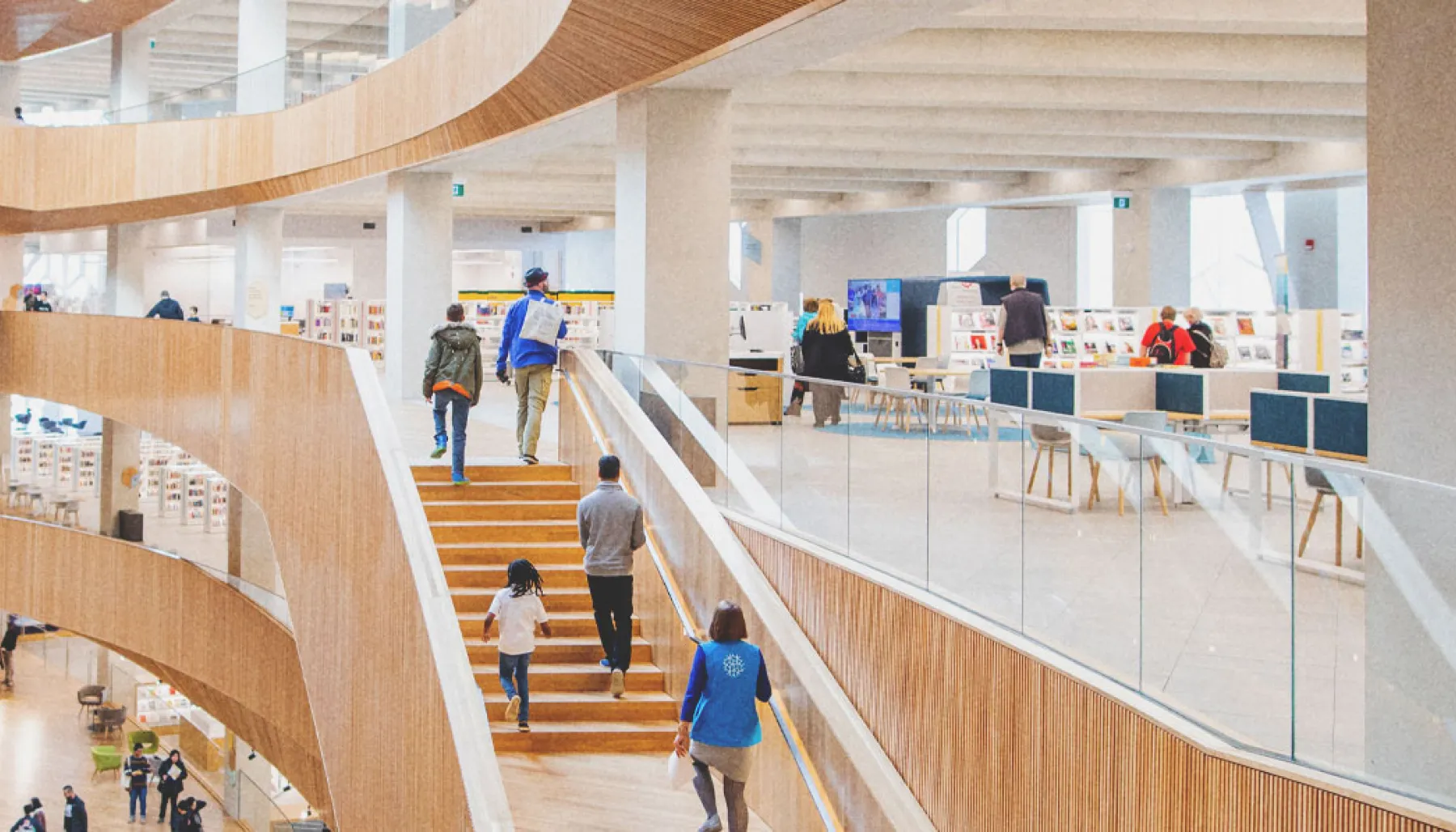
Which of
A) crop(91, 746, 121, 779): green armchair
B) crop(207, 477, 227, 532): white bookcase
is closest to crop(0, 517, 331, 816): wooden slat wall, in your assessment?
crop(207, 477, 227, 532): white bookcase

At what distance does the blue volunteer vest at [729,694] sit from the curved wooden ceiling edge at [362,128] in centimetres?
431

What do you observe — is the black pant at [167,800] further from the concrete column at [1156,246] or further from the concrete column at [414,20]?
the concrete column at [1156,246]

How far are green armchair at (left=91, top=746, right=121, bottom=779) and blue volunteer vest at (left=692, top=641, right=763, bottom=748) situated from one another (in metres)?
20.2

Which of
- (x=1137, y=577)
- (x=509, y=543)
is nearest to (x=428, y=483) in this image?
(x=509, y=543)

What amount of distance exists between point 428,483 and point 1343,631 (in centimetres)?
864

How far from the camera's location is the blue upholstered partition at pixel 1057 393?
39.8 feet

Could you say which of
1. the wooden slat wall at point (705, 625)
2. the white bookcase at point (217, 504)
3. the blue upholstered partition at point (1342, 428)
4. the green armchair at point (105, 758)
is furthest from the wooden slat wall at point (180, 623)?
the blue upholstered partition at point (1342, 428)

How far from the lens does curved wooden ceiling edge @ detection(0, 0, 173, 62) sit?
2264 cm

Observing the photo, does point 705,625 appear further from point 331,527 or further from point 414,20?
point 414,20

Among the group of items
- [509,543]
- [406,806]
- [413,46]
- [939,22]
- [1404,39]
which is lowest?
[406,806]

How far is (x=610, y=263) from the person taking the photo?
34938 mm

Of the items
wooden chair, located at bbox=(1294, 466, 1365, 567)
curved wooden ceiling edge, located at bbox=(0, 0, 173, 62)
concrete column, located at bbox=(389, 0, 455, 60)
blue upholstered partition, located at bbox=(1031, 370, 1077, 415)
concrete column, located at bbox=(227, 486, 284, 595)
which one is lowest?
concrete column, located at bbox=(227, 486, 284, 595)

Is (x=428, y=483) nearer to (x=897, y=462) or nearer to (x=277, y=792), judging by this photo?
(x=897, y=462)

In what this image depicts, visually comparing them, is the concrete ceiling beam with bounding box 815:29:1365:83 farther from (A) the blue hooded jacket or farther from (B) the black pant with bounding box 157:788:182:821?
(B) the black pant with bounding box 157:788:182:821
